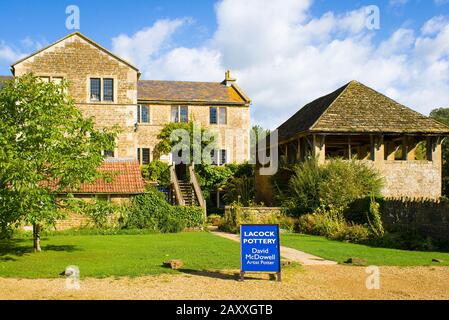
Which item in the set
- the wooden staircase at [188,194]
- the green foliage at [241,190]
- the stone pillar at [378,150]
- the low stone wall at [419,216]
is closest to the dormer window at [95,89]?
the wooden staircase at [188,194]

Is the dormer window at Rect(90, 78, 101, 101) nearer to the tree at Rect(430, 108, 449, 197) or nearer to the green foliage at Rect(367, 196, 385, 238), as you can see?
the green foliage at Rect(367, 196, 385, 238)

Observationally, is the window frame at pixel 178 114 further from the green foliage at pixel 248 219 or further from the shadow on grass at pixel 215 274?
the shadow on grass at pixel 215 274

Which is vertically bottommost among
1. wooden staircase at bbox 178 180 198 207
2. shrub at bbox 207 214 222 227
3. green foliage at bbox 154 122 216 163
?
shrub at bbox 207 214 222 227

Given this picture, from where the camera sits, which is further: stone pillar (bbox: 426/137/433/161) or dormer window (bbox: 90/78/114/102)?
dormer window (bbox: 90/78/114/102)

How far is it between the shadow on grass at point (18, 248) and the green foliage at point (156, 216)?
19.5ft

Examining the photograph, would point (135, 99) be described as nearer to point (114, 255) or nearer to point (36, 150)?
point (36, 150)

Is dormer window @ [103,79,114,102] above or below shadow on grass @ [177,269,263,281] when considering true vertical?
above

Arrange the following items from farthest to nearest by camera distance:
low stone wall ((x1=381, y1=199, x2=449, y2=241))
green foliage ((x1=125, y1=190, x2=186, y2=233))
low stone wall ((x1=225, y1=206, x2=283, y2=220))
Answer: low stone wall ((x1=225, y1=206, x2=283, y2=220)) → green foliage ((x1=125, y1=190, x2=186, y2=233)) → low stone wall ((x1=381, y1=199, x2=449, y2=241))

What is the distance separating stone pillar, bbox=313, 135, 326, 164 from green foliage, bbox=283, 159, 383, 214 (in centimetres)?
127

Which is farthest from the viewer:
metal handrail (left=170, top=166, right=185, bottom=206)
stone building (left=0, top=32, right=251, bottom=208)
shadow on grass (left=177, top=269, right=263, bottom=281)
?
stone building (left=0, top=32, right=251, bottom=208)

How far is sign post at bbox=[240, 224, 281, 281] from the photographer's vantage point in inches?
450

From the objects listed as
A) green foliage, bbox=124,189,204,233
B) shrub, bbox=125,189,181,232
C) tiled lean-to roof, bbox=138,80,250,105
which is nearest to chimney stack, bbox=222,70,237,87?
tiled lean-to roof, bbox=138,80,250,105

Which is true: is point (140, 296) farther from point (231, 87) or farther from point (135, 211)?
point (231, 87)
